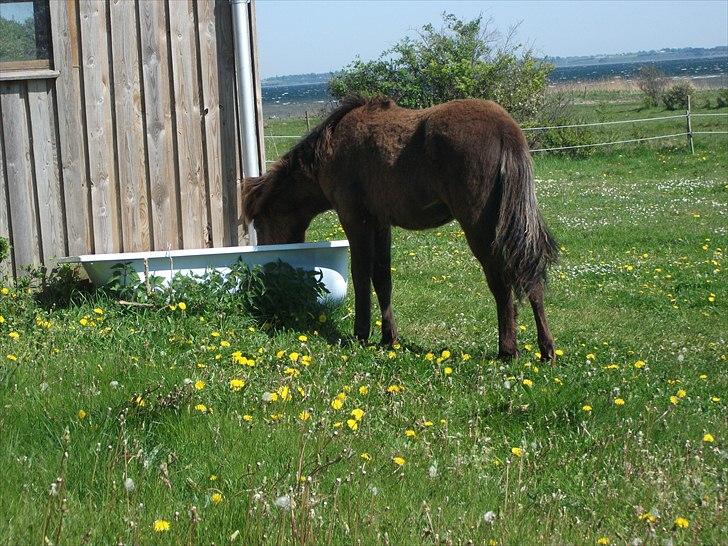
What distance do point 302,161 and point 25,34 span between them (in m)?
2.58

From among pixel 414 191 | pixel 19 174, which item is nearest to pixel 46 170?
pixel 19 174

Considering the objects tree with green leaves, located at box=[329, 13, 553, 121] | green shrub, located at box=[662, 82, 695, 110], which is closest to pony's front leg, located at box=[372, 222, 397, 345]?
tree with green leaves, located at box=[329, 13, 553, 121]

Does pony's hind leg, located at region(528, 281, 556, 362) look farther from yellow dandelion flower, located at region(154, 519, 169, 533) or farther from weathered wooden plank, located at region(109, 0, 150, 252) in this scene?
yellow dandelion flower, located at region(154, 519, 169, 533)

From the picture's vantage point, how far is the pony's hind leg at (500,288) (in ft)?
22.4

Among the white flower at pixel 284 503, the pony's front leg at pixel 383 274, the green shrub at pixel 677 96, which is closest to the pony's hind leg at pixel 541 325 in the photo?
the pony's front leg at pixel 383 274

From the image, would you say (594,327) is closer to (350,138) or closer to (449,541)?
(350,138)

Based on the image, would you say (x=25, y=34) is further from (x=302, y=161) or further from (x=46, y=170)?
(x=302, y=161)

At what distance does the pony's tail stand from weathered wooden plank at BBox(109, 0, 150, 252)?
3.24 meters

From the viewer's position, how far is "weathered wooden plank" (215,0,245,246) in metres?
8.09

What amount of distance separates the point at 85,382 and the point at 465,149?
319 cm

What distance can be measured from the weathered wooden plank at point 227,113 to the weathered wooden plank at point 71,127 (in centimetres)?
120

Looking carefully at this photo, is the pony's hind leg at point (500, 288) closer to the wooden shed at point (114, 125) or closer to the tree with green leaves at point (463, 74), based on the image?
the wooden shed at point (114, 125)

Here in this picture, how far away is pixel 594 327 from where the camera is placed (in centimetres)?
862

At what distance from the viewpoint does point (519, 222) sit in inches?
259
